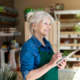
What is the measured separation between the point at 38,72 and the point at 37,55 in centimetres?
12

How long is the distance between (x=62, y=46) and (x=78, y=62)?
0.67 meters

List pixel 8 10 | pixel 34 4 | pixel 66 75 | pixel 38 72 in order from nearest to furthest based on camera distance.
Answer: pixel 38 72, pixel 66 75, pixel 8 10, pixel 34 4

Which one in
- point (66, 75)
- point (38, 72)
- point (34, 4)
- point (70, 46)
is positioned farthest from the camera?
point (34, 4)

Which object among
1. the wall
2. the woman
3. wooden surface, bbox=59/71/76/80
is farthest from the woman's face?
the wall

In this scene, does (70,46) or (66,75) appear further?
(70,46)

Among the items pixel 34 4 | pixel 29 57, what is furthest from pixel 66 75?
pixel 34 4

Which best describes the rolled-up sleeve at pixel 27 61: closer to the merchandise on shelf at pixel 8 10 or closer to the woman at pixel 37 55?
the woman at pixel 37 55

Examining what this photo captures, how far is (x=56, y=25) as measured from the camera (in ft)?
9.30

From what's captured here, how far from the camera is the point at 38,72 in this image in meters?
0.75

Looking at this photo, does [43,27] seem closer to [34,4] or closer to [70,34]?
[70,34]

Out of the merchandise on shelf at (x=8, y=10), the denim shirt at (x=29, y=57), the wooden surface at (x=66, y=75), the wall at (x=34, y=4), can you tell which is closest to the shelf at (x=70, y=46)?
the wooden surface at (x=66, y=75)

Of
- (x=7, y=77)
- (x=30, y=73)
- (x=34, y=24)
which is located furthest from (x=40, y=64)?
(x=7, y=77)

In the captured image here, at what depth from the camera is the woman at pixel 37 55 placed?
29.8 inches

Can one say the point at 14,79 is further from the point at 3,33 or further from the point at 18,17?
the point at 18,17
